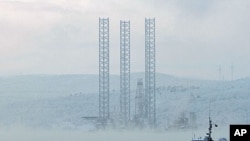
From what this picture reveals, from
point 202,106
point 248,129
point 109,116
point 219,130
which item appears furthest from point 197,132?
point 248,129

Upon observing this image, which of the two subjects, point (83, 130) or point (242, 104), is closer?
point (83, 130)

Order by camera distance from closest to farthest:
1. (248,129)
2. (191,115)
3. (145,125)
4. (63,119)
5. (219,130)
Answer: (248,129) < (219,130) < (145,125) < (191,115) < (63,119)

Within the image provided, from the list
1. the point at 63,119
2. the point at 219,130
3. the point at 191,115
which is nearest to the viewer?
the point at 219,130

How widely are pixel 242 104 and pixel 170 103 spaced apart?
38.4 ft

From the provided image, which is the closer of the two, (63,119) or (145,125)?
(145,125)

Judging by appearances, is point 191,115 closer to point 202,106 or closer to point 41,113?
point 202,106

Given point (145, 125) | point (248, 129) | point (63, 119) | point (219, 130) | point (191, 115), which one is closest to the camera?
point (248, 129)

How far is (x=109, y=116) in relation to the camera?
142500 millimetres

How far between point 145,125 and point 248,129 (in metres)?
87.9

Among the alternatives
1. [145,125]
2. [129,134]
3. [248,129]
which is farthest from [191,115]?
[248,129]

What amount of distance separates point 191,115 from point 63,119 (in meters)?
24.9

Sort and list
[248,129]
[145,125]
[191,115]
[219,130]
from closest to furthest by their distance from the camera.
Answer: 1. [248,129]
2. [219,130]
3. [145,125]
4. [191,115]

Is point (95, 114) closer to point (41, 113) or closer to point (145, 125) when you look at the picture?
point (41, 113)

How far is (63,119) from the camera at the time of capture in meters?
169
